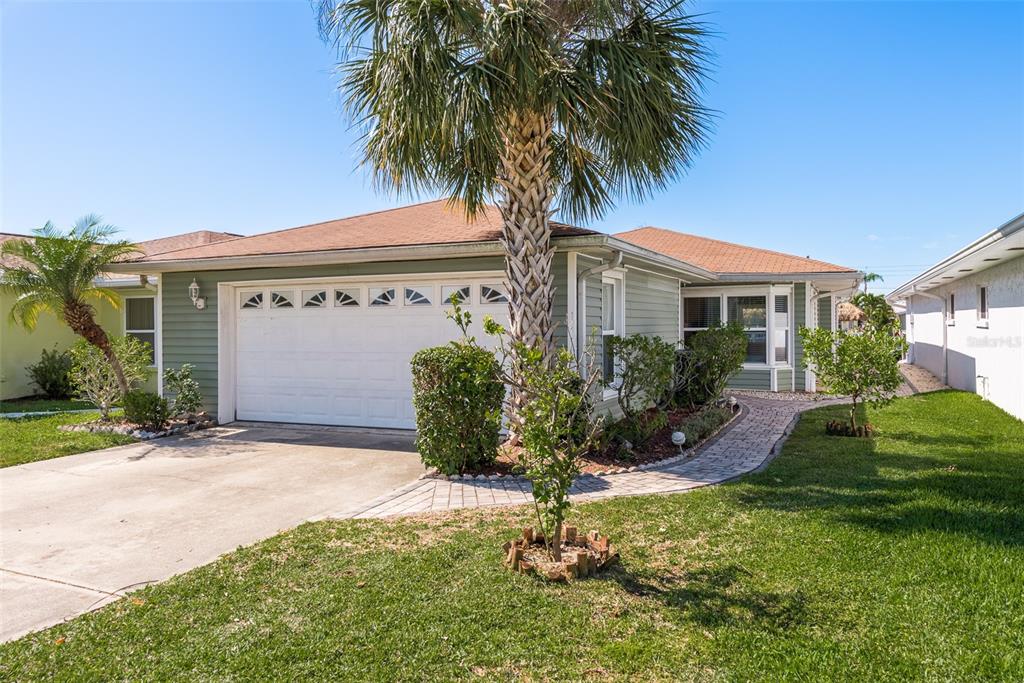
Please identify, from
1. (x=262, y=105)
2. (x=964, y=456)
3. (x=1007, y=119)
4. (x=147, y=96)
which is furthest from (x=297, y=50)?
(x=1007, y=119)

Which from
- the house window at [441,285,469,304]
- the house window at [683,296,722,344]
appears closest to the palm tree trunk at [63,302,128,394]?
the house window at [441,285,469,304]

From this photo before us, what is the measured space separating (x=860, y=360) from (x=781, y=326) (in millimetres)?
6899

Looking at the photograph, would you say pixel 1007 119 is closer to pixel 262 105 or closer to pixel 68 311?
pixel 262 105

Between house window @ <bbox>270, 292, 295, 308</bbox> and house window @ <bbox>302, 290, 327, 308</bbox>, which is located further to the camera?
house window @ <bbox>270, 292, 295, 308</bbox>

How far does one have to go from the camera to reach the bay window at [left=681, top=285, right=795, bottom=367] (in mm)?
15625

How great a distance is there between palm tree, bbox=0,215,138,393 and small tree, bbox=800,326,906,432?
36.5 ft

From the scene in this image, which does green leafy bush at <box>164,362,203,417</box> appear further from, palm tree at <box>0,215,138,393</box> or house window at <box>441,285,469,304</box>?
house window at <box>441,285,469,304</box>

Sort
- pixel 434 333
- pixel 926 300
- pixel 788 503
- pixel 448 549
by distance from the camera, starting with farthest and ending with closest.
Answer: pixel 926 300 < pixel 434 333 < pixel 788 503 < pixel 448 549

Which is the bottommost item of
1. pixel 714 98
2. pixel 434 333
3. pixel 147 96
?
Answer: pixel 434 333

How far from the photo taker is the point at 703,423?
988 cm

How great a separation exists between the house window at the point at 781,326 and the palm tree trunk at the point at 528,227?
10.0 m

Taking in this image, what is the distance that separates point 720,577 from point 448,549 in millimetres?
1895

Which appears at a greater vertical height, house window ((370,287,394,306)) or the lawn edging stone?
house window ((370,287,394,306))

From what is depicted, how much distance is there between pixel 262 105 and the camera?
11297mm
